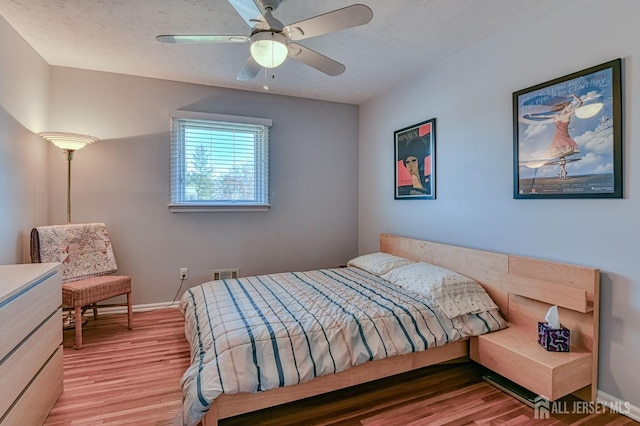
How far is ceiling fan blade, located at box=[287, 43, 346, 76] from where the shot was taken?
6.65 ft

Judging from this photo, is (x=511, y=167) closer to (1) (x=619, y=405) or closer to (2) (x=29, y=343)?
(1) (x=619, y=405)

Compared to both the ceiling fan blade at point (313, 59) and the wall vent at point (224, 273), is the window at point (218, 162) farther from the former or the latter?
the ceiling fan blade at point (313, 59)

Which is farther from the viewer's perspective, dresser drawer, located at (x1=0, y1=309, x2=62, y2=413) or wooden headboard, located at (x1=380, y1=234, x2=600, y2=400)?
wooden headboard, located at (x1=380, y1=234, x2=600, y2=400)

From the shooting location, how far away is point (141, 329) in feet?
9.63

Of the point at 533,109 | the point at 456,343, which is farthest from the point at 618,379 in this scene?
the point at 533,109

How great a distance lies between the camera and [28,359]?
61.4 inches

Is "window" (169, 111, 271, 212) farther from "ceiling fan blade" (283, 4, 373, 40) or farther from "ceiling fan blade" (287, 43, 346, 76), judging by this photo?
"ceiling fan blade" (283, 4, 373, 40)

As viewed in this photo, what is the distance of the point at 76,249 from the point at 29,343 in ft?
5.16

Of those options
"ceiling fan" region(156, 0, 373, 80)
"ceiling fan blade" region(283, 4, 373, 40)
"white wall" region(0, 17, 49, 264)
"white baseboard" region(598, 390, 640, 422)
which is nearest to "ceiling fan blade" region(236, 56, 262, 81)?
"ceiling fan" region(156, 0, 373, 80)

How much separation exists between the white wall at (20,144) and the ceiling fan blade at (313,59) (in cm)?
208

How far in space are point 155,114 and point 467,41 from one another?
3.05m

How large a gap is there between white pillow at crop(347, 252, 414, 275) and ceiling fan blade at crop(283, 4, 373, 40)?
78.2 inches

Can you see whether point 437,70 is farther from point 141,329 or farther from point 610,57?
point 141,329

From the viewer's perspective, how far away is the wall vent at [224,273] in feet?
12.0
